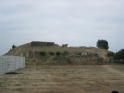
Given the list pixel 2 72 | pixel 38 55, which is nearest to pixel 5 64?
pixel 2 72

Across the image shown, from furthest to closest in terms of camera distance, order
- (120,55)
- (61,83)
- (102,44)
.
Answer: (102,44) < (120,55) < (61,83)

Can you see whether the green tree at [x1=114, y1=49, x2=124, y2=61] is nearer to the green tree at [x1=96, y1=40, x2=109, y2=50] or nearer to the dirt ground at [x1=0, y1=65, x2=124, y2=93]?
the dirt ground at [x1=0, y1=65, x2=124, y2=93]

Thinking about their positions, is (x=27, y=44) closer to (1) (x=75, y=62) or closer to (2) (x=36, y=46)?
(2) (x=36, y=46)

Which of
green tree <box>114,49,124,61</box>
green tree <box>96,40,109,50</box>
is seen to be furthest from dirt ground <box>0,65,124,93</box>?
green tree <box>96,40,109,50</box>

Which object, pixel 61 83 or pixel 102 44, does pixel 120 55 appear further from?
pixel 61 83

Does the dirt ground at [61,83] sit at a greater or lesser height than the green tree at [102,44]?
lesser

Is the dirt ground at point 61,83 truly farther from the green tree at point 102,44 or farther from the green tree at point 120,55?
the green tree at point 102,44

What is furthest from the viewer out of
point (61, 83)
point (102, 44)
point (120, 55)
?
point (102, 44)

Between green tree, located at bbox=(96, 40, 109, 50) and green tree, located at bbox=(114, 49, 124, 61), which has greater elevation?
green tree, located at bbox=(96, 40, 109, 50)

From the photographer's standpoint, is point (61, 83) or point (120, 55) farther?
point (120, 55)

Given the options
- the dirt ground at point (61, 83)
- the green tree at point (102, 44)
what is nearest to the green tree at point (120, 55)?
the dirt ground at point (61, 83)

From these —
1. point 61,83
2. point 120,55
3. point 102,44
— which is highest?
point 102,44

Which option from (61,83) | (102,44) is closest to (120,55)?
(102,44)

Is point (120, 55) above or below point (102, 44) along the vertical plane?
below
